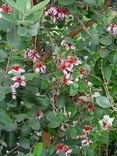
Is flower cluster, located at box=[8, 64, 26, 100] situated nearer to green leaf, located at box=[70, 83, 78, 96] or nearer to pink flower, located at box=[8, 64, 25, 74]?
pink flower, located at box=[8, 64, 25, 74]

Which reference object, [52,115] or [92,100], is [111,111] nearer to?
[92,100]

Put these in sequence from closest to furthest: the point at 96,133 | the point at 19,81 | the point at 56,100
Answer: the point at 19,81 < the point at 56,100 < the point at 96,133

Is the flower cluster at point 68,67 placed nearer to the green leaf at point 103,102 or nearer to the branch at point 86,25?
the green leaf at point 103,102

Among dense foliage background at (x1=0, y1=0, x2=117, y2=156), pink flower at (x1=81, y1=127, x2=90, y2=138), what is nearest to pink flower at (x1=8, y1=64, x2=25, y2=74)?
dense foliage background at (x1=0, y1=0, x2=117, y2=156)

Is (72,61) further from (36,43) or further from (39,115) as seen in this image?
(36,43)

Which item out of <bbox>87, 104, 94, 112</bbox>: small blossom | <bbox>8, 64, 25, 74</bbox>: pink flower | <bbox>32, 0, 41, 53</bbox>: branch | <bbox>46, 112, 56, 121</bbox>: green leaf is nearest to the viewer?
<bbox>8, 64, 25, 74</bbox>: pink flower

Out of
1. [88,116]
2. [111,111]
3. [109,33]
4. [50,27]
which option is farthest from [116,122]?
[50,27]

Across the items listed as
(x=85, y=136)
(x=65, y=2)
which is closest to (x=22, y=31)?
(x=65, y=2)

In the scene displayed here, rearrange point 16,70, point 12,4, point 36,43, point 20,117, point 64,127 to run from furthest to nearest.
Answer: point 36,43
point 64,127
point 20,117
point 16,70
point 12,4
